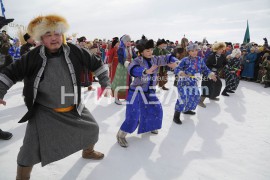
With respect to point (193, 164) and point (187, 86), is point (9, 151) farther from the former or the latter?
point (187, 86)

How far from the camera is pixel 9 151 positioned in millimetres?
3031

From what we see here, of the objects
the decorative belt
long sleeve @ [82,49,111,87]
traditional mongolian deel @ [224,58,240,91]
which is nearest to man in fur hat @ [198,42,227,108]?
traditional mongolian deel @ [224,58,240,91]

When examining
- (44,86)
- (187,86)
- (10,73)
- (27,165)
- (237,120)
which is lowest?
(237,120)

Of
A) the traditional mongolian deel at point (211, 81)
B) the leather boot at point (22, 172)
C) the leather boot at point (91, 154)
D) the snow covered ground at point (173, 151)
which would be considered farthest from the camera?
the traditional mongolian deel at point (211, 81)

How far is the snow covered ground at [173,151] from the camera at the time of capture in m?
2.65

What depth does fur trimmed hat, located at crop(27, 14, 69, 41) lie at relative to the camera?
1996 mm

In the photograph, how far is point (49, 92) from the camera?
6.84ft

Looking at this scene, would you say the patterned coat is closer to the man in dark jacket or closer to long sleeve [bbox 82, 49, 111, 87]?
long sleeve [bbox 82, 49, 111, 87]

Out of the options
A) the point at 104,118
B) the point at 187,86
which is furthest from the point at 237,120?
the point at 104,118

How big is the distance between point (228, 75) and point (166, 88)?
2.17 meters

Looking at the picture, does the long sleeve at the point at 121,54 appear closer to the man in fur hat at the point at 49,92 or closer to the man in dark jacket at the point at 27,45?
the man in dark jacket at the point at 27,45

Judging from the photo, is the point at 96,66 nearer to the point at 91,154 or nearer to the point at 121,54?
the point at 91,154

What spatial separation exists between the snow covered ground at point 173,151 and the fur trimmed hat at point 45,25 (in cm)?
170

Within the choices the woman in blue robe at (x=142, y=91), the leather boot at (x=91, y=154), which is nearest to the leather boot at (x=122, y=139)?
the woman in blue robe at (x=142, y=91)
